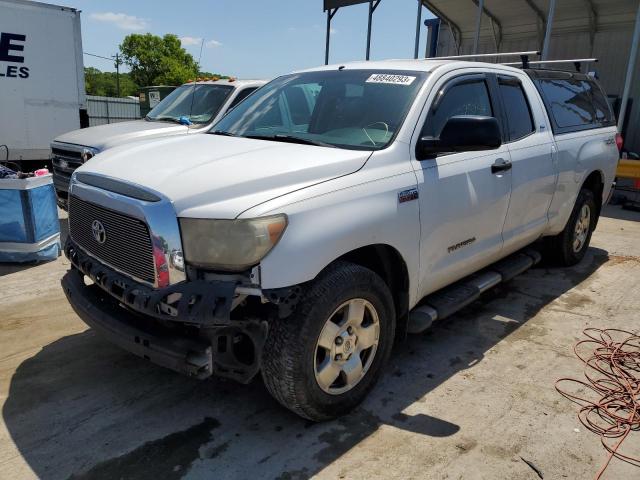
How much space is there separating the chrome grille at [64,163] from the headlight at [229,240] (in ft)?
16.9

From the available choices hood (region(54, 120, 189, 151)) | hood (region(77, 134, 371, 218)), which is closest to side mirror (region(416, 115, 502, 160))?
hood (region(77, 134, 371, 218))

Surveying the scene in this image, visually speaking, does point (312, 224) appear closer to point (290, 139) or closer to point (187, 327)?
point (187, 327)

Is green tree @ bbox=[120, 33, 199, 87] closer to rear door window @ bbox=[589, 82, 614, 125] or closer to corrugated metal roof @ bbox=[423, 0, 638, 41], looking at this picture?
corrugated metal roof @ bbox=[423, 0, 638, 41]

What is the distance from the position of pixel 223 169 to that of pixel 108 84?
8480cm

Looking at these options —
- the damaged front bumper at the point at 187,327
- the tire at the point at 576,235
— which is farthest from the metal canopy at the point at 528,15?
the damaged front bumper at the point at 187,327

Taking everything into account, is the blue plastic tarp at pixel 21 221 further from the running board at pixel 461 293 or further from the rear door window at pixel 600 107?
the rear door window at pixel 600 107

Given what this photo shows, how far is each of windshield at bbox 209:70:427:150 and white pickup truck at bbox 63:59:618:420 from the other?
0.05 ft

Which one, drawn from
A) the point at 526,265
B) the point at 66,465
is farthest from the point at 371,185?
the point at 526,265

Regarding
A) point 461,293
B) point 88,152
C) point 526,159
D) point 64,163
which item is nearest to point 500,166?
point 526,159

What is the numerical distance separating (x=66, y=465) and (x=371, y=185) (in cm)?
210

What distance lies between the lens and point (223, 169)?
2777 millimetres

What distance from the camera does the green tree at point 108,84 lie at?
73250 mm

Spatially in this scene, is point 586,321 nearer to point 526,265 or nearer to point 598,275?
point 526,265

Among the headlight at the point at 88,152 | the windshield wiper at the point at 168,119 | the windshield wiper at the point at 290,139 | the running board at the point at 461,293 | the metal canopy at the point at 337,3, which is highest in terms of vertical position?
the metal canopy at the point at 337,3
